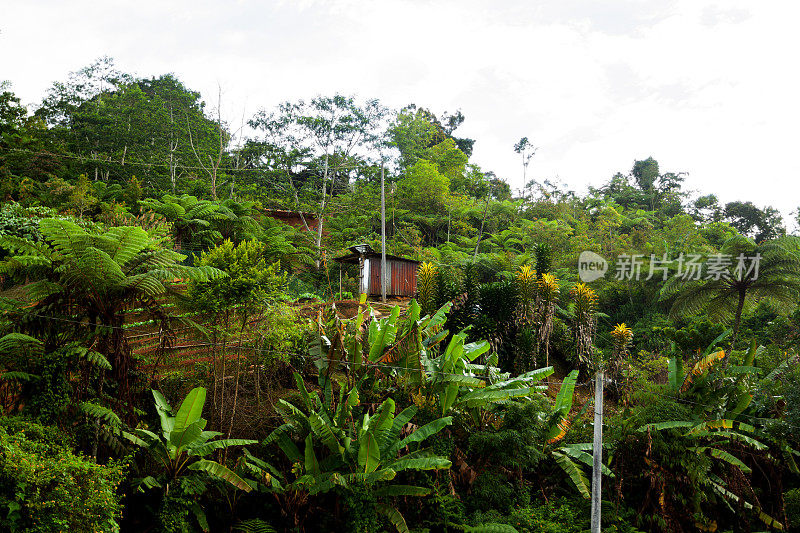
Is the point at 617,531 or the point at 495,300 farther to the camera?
the point at 495,300

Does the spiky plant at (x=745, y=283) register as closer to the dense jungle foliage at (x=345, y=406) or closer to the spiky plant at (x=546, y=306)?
the dense jungle foliage at (x=345, y=406)

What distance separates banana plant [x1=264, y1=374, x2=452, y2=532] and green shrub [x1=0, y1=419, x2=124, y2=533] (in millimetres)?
2246

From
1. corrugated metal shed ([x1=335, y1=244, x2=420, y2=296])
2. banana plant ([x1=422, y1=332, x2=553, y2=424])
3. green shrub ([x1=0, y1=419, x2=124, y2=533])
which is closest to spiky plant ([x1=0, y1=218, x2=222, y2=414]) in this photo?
green shrub ([x1=0, y1=419, x2=124, y2=533])

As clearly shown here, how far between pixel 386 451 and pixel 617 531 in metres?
3.65

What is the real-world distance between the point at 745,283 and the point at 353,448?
1101cm

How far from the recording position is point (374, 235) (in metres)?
24.8

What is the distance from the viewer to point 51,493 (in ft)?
16.1

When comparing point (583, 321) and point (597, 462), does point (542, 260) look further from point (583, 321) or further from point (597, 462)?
point (597, 462)

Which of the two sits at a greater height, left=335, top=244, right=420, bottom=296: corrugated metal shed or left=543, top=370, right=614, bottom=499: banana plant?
left=335, top=244, right=420, bottom=296: corrugated metal shed

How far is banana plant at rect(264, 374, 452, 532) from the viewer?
6.57 m

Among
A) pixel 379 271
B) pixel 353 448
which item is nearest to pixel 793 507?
pixel 353 448

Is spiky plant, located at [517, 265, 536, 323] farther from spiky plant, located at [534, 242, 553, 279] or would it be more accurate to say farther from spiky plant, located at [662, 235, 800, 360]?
spiky plant, located at [662, 235, 800, 360]

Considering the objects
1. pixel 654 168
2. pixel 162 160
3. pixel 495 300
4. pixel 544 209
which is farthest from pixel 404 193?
pixel 654 168

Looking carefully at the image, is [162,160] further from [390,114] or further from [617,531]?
[617,531]
